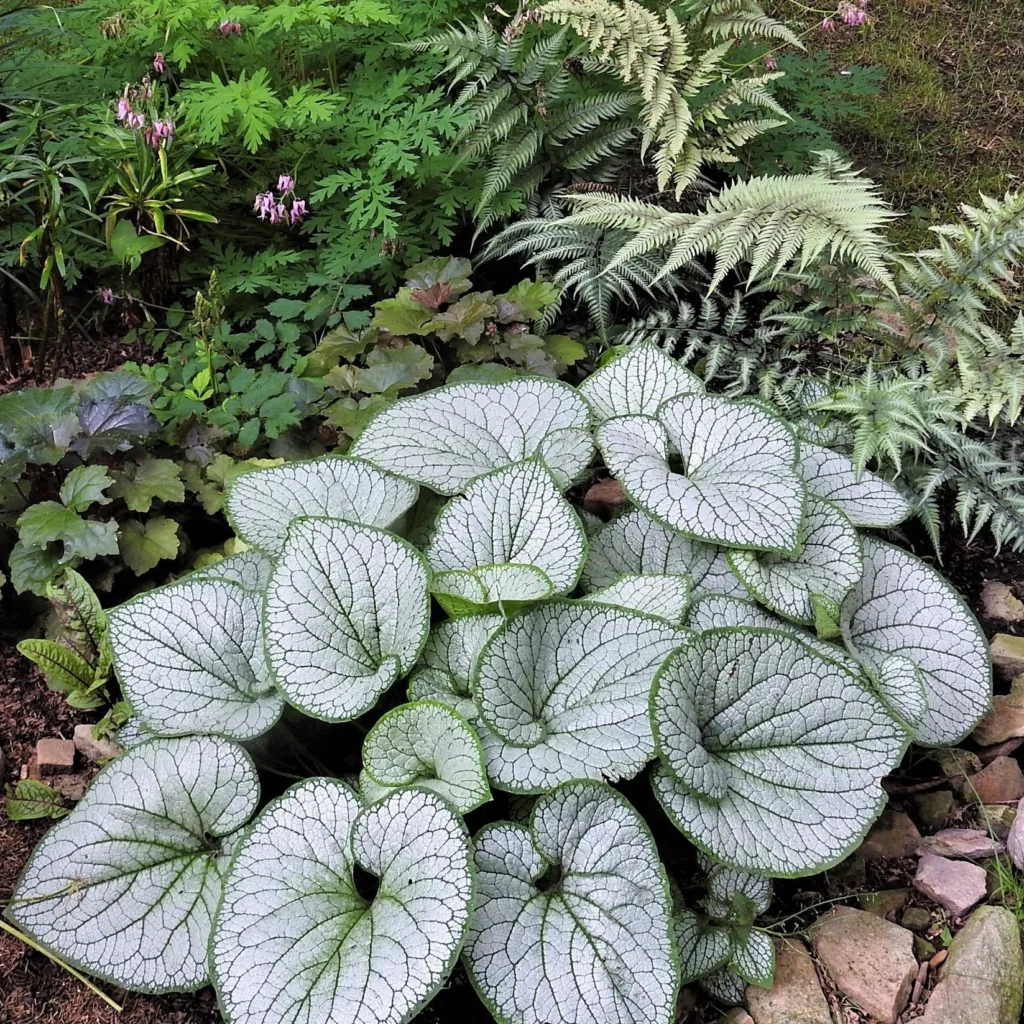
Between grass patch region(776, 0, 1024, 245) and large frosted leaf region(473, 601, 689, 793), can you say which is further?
grass patch region(776, 0, 1024, 245)

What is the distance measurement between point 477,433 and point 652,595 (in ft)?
2.10

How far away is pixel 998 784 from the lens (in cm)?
196

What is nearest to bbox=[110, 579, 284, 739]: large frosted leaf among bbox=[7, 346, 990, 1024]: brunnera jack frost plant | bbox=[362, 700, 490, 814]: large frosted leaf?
bbox=[7, 346, 990, 1024]: brunnera jack frost plant

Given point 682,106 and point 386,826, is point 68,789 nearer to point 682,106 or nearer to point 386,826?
point 386,826

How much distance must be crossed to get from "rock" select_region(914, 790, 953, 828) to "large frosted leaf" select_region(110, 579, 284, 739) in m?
1.45

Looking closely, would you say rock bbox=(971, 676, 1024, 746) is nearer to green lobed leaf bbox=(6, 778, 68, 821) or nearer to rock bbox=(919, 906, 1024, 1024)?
rock bbox=(919, 906, 1024, 1024)

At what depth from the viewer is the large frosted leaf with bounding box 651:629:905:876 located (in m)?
1.57

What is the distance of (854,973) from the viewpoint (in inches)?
64.4

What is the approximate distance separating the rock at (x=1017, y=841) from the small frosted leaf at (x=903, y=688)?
260 millimetres

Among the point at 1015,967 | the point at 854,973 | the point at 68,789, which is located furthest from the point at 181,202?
the point at 1015,967

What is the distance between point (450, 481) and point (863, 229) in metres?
1.45

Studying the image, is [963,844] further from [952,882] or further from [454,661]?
[454,661]

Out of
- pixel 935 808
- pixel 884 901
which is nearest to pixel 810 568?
pixel 935 808

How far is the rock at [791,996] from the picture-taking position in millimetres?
1594
